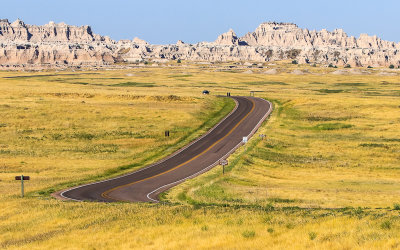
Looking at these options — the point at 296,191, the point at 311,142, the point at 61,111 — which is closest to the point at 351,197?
the point at 296,191

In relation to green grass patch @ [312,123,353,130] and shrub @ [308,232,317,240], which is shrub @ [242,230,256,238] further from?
Result: green grass patch @ [312,123,353,130]

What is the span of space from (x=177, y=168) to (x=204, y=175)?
17.7 ft

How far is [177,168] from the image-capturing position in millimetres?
57125

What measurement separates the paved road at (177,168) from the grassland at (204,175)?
2120 mm

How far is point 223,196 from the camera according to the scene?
41.7 m

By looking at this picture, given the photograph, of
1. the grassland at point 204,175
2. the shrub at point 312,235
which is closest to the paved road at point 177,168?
the grassland at point 204,175

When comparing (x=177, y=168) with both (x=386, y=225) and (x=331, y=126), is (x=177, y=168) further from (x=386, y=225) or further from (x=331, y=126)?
(x=331, y=126)

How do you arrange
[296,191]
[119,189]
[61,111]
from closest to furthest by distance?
[296,191] → [119,189] → [61,111]

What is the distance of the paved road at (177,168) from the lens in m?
43.8

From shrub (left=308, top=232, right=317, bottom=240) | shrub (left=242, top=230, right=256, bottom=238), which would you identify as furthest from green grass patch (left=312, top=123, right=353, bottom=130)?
shrub (left=308, top=232, right=317, bottom=240)

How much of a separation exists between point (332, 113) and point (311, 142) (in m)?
26.7

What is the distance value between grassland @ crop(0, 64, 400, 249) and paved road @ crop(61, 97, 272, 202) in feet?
6.95

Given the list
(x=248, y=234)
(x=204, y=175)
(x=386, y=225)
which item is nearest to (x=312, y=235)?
(x=248, y=234)

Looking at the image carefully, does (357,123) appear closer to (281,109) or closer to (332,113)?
(332,113)
